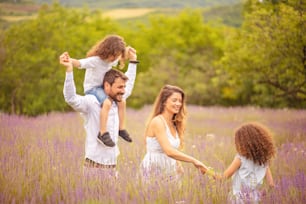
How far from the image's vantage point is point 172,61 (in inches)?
1192

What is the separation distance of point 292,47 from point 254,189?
9.11m

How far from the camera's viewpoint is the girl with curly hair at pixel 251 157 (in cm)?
479

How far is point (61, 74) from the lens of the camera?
1680 cm

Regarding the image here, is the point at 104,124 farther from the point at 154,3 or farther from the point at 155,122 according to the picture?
the point at 154,3

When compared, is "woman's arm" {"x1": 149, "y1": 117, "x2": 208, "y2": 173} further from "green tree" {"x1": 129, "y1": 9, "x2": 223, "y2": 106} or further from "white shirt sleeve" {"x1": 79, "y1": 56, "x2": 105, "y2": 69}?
"green tree" {"x1": 129, "y1": 9, "x2": 223, "y2": 106}

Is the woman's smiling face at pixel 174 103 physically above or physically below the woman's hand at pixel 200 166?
above

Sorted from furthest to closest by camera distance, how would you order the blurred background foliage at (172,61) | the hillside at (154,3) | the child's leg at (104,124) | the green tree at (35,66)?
1. the hillside at (154,3)
2. the green tree at (35,66)
3. the blurred background foliage at (172,61)
4. the child's leg at (104,124)

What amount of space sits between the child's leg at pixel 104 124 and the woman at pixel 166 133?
1.53 ft

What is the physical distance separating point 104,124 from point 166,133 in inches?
27.1

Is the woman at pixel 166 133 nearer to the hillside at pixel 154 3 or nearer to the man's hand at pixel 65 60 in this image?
the man's hand at pixel 65 60

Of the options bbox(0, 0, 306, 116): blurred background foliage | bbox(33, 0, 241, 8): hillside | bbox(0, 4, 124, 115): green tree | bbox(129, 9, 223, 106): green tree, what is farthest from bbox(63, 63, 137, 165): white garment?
bbox(33, 0, 241, 8): hillside

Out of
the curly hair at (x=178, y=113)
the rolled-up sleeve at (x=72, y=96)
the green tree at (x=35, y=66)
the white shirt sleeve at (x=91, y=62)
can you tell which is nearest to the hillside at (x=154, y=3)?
the green tree at (x=35, y=66)

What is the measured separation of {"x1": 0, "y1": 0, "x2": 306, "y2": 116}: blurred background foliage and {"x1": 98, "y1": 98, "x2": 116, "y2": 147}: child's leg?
14.2ft

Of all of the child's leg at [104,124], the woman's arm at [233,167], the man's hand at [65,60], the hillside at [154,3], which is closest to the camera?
the man's hand at [65,60]
